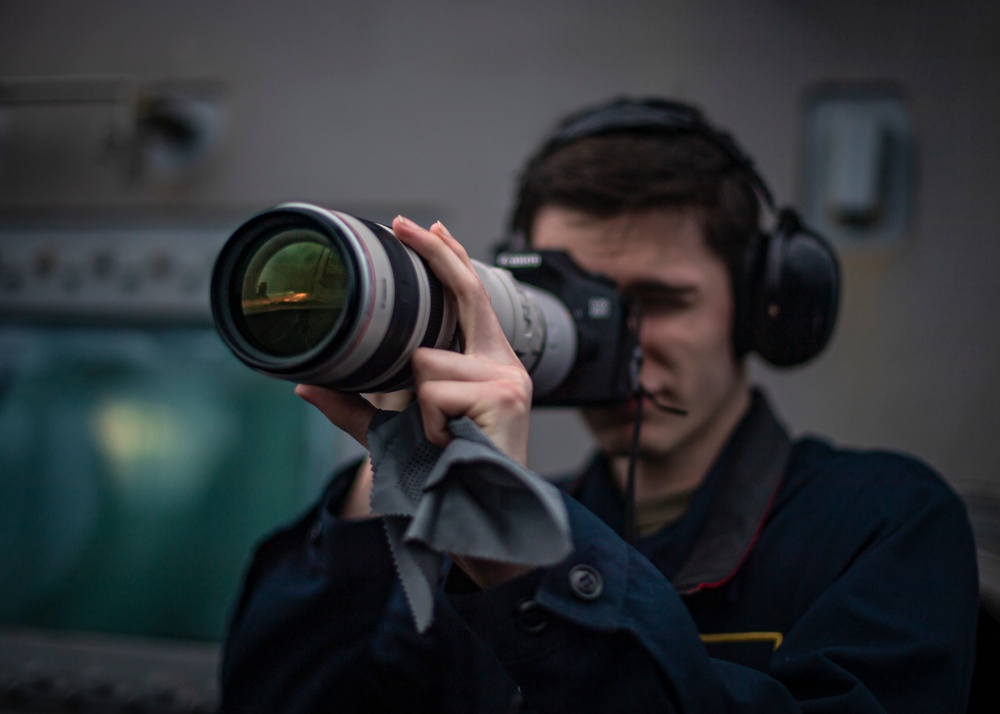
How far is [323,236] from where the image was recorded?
0.43 m

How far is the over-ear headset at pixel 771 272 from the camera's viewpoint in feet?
2.55

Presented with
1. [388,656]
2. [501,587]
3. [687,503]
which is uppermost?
[501,587]

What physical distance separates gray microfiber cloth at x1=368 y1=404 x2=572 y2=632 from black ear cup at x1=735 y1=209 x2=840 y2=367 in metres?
0.45

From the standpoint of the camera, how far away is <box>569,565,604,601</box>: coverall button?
0.45m

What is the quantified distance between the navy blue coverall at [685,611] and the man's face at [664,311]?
0.22 ft

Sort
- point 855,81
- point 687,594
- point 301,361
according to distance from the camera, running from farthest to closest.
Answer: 1. point 855,81
2. point 687,594
3. point 301,361

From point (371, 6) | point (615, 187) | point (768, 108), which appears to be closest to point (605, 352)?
point (615, 187)

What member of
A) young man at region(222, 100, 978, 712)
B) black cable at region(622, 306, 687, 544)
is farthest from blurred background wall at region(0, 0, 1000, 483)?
→ black cable at region(622, 306, 687, 544)

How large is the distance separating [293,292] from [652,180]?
49cm

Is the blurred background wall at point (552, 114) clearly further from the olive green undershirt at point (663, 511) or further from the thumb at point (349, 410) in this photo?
the thumb at point (349, 410)

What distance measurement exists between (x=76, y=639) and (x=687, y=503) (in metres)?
1.27

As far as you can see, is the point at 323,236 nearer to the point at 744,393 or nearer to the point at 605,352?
the point at 605,352

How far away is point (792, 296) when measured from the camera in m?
0.78

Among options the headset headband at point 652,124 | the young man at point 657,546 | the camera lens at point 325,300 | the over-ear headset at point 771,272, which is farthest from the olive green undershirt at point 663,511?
the camera lens at point 325,300
